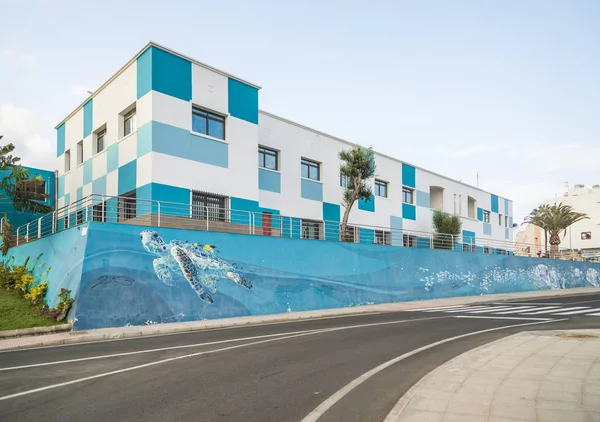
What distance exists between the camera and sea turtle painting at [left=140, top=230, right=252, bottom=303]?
17.0 meters

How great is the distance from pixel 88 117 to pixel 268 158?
32.6 ft

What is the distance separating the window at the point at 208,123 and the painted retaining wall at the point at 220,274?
5.73 m

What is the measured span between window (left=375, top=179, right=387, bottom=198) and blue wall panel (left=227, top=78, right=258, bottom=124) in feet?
41.5

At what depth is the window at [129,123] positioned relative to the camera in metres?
21.8

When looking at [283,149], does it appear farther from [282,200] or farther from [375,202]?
[375,202]

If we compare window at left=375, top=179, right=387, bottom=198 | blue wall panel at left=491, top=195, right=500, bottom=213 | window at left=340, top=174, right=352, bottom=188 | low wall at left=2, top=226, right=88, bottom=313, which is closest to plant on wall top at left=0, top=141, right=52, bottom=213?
low wall at left=2, top=226, right=88, bottom=313

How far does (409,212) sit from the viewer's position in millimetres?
36312

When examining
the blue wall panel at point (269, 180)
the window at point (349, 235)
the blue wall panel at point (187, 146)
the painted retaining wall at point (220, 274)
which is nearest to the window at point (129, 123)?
the blue wall panel at point (187, 146)

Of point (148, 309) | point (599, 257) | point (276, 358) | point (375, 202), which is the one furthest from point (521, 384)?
point (599, 257)

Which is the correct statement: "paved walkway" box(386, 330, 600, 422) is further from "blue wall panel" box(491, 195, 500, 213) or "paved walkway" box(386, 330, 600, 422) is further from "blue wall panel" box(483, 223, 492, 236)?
"blue wall panel" box(491, 195, 500, 213)

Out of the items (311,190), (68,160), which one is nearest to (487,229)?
(311,190)

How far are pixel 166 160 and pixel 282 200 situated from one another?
793 centimetres

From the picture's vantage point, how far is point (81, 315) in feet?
49.0

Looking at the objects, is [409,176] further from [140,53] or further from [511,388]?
[511,388]
